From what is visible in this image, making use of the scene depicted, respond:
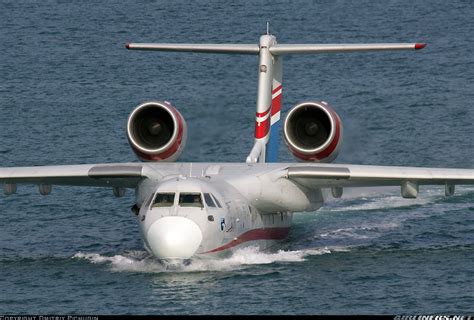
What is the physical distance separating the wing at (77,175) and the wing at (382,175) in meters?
4.78

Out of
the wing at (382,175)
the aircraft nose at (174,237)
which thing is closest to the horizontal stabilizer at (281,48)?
the wing at (382,175)

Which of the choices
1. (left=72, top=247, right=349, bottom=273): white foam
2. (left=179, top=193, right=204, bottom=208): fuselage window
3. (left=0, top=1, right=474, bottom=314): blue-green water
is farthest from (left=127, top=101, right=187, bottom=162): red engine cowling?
(left=179, top=193, right=204, bottom=208): fuselage window

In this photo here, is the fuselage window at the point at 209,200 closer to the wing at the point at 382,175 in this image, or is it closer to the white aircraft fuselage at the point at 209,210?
the white aircraft fuselage at the point at 209,210

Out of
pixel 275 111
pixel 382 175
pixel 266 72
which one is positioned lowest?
pixel 382 175

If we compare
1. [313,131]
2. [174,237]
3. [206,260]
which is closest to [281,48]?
[313,131]

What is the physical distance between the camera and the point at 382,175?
44.8 meters

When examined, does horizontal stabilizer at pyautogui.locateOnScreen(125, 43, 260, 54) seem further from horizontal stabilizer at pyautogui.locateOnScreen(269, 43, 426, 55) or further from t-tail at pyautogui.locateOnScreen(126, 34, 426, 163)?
horizontal stabilizer at pyautogui.locateOnScreen(269, 43, 426, 55)

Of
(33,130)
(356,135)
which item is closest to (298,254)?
(356,135)

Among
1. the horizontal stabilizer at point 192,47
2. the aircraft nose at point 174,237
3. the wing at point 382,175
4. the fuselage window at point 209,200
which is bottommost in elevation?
the aircraft nose at point 174,237

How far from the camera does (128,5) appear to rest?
124812 millimetres

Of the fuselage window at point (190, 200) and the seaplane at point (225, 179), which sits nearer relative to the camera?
the seaplane at point (225, 179)

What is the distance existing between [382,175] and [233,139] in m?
26.9

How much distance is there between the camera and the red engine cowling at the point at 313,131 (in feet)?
154

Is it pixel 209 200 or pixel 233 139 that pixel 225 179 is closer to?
pixel 209 200
